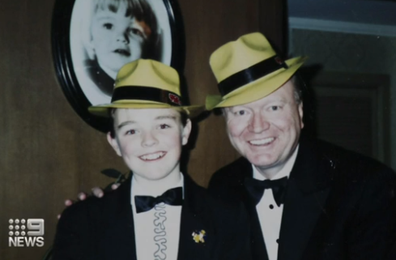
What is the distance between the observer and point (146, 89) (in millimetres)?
1598

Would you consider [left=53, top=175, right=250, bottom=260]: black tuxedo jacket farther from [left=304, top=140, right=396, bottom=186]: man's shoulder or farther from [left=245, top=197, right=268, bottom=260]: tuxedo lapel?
[left=304, top=140, right=396, bottom=186]: man's shoulder

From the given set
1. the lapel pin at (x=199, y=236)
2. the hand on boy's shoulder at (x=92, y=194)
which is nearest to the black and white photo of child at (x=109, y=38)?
the hand on boy's shoulder at (x=92, y=194)

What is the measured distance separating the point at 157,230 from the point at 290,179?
0.55 meters

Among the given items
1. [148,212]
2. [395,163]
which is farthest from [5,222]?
[395,163]

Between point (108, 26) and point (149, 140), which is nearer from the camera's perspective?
point (149, 140)

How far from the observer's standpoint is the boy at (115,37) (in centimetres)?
208

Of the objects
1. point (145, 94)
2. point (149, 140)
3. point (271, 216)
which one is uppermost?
point (145, 94)

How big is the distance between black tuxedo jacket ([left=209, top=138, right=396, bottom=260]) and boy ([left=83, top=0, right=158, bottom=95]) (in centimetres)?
90

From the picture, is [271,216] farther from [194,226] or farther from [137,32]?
[137,32]

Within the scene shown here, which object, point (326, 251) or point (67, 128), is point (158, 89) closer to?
point (67, 128)

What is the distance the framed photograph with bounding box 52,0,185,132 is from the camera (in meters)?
2.03

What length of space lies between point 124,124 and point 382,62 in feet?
10.5

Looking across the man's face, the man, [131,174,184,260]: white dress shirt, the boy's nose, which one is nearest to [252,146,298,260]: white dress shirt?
the man

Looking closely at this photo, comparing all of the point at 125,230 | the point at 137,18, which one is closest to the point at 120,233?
the point at 125,230
